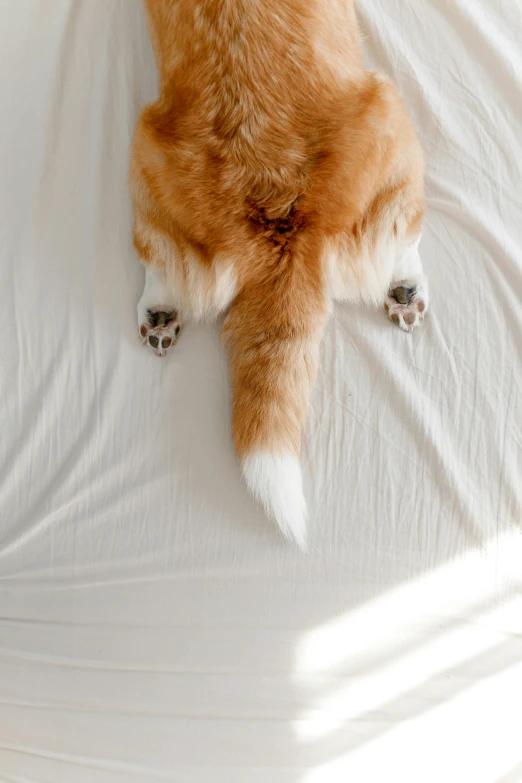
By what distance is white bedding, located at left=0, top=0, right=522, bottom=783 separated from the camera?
173cm

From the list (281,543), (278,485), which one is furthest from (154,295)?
(281,543)

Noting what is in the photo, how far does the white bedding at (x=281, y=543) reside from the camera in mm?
1729

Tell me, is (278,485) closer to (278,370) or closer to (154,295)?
(278,370)

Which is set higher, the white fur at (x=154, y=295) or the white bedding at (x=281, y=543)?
the white fur at (x=154, y=295)

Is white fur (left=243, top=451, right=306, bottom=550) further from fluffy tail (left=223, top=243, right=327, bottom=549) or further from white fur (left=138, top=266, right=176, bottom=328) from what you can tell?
white fur (left=138, top=266, right=176, bottom=328)

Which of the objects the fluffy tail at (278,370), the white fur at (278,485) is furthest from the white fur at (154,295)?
the white fur at (278,485)

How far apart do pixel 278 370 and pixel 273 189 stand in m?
0.40

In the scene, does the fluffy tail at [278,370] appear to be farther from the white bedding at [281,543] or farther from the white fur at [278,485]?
the white bedding at [281,543]

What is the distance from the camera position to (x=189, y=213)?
1.63 meters

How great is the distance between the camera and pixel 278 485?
1.63 metres

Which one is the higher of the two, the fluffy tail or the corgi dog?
the corgi dog

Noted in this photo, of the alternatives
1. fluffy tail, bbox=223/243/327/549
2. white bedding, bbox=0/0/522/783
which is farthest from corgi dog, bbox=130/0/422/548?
white bedding, bbox=0/0/522/783

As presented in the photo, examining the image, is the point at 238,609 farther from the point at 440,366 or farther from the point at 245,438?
the point at 440,366

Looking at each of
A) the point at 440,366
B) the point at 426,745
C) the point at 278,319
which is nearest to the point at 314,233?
the point at 278,319
